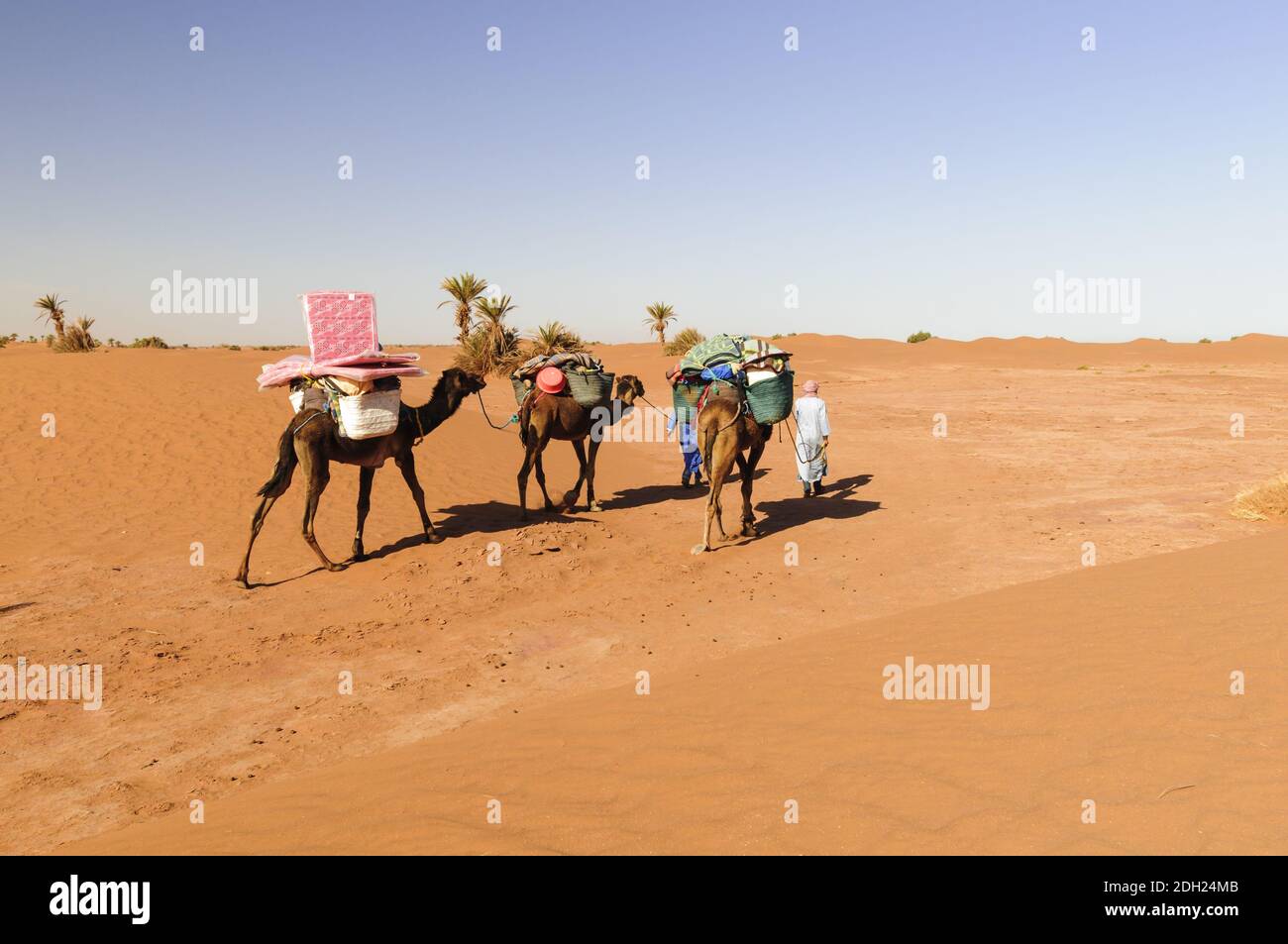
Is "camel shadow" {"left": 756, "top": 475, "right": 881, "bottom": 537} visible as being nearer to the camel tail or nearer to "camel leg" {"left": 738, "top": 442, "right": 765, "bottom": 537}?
"camel leg" {"left": 738, "top": 442, "right": 765, "bottom": 537}

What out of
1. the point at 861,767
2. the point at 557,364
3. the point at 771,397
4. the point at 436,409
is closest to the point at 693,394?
the point at 771,397

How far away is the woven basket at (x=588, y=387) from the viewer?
43.0 ft

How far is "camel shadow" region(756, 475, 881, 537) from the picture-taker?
13.1 meters

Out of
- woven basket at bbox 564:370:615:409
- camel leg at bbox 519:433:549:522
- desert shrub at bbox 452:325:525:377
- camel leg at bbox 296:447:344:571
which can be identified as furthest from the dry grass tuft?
desert shrub at bbox 452:325:525:377

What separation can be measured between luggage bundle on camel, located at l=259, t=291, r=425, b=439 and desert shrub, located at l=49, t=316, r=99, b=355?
24.5 m

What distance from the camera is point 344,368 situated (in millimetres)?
10250

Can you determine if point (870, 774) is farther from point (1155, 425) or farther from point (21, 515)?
point (1155, 425)

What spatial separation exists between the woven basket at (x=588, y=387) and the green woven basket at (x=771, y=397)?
2586 mm

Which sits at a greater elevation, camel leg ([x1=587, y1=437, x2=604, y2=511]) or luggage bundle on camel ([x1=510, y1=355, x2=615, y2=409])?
luggage bundle on camel ([x1=510, y1=355, x2=615, y2=409])

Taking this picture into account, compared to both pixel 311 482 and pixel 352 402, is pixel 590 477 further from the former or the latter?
pixel 311 482

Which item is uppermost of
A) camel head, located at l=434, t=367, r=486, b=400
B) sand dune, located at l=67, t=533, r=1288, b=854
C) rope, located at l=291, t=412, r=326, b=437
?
camel head, located at l=434, t=367, r=486, b=400

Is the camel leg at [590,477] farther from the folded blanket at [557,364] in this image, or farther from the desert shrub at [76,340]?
the desert shrub at [76,340]

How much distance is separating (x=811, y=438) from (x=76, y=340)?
2786 centimetres
